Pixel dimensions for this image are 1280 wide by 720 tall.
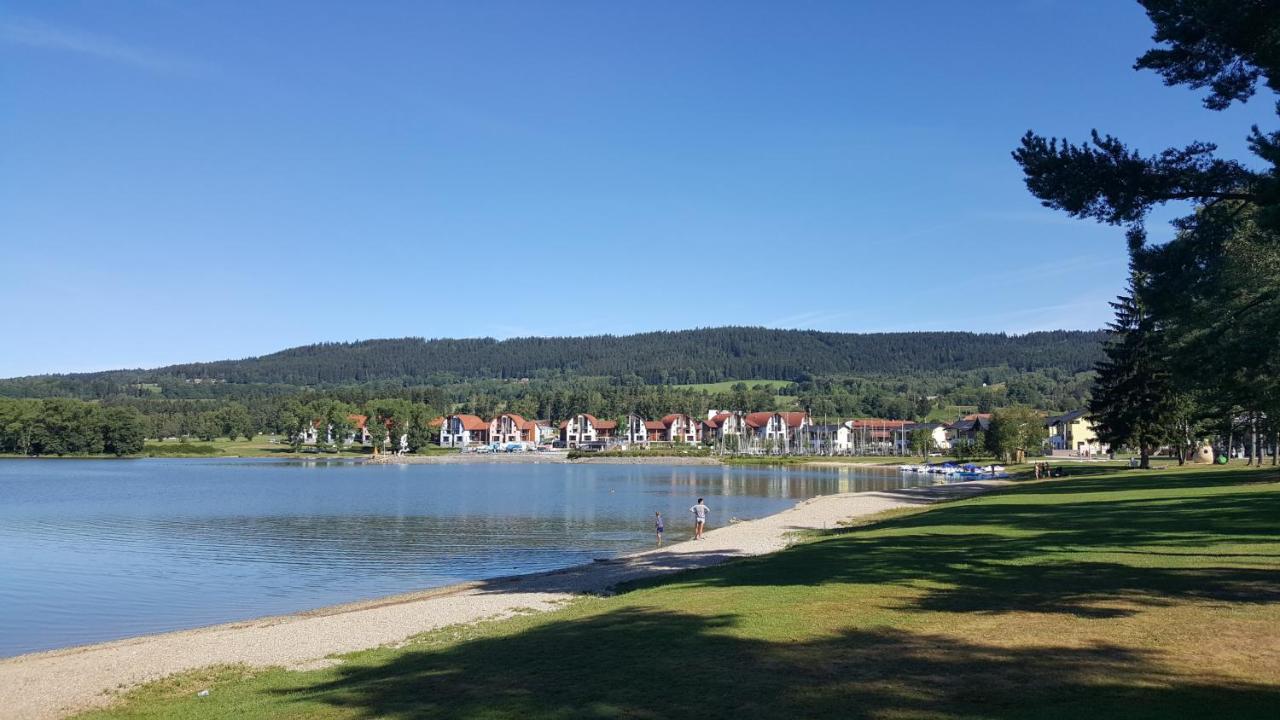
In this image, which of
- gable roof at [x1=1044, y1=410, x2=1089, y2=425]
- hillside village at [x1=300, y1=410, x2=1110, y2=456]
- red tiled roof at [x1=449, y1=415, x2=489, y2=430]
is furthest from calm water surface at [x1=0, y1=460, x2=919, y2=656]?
red tiled roof at [x1=449, y1=415, x2=489, y2=430]

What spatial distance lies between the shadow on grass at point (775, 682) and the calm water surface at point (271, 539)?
1351cm

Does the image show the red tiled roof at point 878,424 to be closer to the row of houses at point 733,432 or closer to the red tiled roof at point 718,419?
the row of houses at point 733,432

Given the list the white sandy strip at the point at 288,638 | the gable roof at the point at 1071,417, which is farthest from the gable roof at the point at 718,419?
the white sandy strip at the point at 288,638

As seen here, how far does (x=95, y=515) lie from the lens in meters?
49.0

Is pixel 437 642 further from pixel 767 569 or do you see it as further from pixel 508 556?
pixel 508 556

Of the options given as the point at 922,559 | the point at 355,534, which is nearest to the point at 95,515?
the point at 355,534

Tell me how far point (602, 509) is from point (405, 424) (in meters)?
114

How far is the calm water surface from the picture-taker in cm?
2405

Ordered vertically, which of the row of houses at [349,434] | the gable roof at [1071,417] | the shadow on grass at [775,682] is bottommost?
the shadow on grass at [775,682]

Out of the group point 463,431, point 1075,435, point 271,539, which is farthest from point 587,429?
point 271,539

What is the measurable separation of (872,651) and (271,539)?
34.0 m

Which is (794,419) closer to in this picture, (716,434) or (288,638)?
(716,434)

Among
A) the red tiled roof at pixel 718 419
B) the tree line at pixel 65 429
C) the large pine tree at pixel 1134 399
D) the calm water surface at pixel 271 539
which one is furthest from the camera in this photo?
the red tiled roof at pixel 718 419

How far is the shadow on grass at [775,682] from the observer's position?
7906 millimetres
